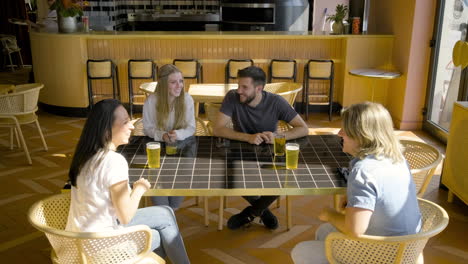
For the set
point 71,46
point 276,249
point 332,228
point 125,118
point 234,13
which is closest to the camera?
point 125,118

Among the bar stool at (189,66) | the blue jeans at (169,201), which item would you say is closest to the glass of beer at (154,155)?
the blue jeans at (169,201)

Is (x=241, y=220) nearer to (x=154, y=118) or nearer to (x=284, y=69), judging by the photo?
(x=154, y=118)

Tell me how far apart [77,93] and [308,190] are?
5079 mm

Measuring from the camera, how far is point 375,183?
71.1 inches

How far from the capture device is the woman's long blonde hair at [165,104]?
3.10 metres

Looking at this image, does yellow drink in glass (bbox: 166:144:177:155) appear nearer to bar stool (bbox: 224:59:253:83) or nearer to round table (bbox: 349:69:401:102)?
round table (bbox: 349:69:401:102)

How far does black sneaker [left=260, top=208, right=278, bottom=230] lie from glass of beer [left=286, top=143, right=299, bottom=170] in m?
0.99

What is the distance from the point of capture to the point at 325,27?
11414mm

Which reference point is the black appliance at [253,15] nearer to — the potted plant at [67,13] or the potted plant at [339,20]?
the potted plant at [339,20]

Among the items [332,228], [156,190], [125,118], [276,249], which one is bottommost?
[276,249]

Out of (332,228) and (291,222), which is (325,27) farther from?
(332,228)

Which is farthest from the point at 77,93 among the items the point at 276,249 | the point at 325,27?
the point at 325,27

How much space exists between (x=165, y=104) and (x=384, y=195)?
1.70 m

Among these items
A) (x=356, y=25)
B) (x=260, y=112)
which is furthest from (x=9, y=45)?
(x=260, y=112)
